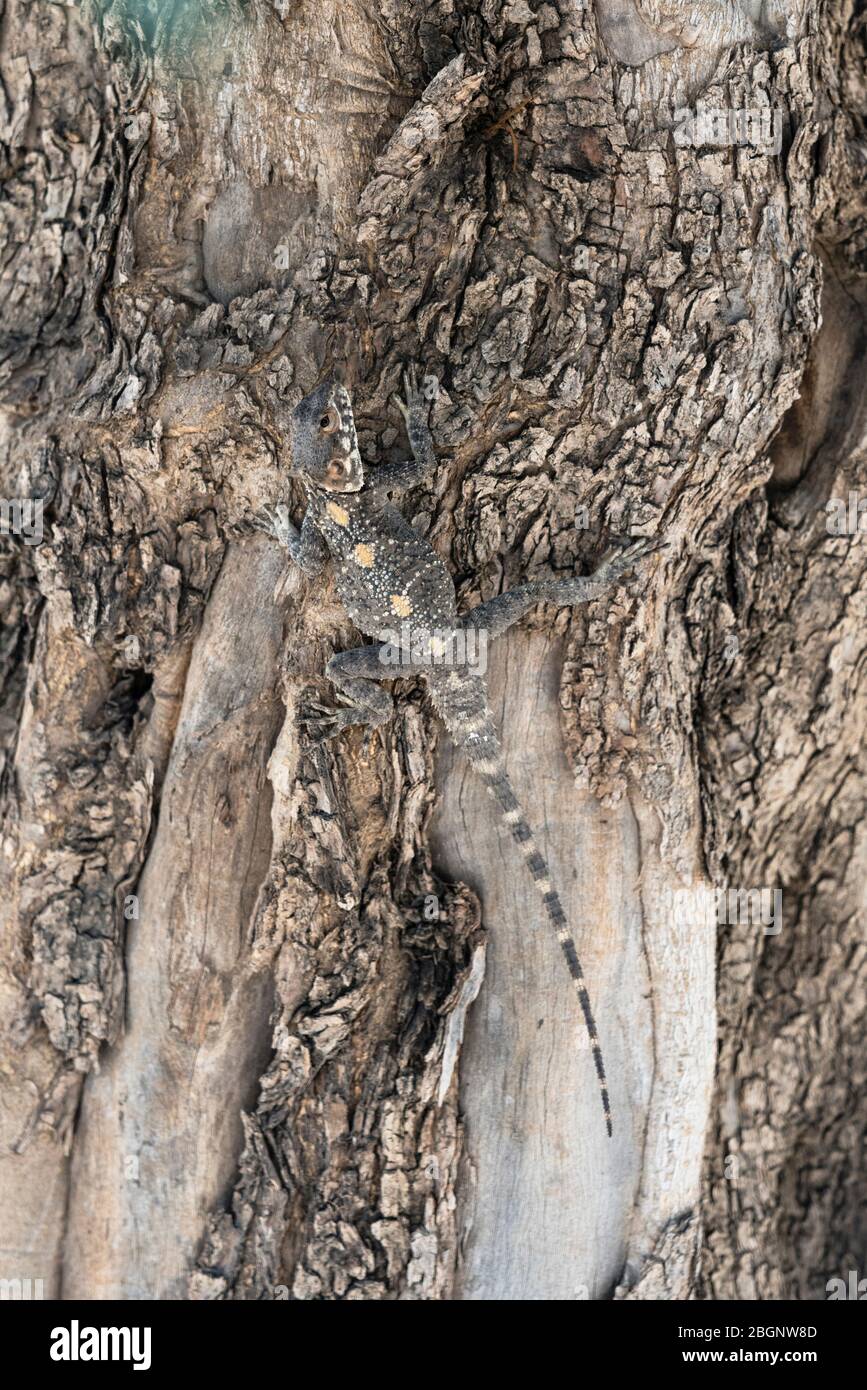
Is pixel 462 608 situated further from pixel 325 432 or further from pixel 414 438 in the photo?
pixel 325 432

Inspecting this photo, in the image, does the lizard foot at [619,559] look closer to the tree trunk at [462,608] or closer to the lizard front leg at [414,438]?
the tree trunk at [462,608]

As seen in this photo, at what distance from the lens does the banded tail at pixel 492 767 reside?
14.5 ft

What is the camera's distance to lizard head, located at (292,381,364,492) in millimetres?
4098

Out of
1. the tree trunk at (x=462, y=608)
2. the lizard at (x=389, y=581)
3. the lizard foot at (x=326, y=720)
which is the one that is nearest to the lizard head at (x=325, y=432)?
the lizard at (x=389, y=581)

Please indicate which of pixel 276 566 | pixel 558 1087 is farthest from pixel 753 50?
pixel 558 1087

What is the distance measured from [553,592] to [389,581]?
0.68 meters

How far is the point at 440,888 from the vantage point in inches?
188

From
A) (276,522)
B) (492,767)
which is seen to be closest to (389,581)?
(276,522)

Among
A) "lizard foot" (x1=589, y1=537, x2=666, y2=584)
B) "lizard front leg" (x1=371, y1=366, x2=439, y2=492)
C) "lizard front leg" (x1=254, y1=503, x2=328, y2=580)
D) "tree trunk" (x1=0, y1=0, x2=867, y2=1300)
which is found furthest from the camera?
"lizard foot" (x1=589, y1=537, x2=666, y2=584)

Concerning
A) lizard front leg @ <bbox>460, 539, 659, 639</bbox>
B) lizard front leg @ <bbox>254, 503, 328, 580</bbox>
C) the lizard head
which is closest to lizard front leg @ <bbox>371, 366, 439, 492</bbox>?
the lizard head

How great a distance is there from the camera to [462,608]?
4.56m

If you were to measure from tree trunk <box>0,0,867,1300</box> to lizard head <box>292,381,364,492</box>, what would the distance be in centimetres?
14

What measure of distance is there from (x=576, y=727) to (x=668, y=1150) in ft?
6.67

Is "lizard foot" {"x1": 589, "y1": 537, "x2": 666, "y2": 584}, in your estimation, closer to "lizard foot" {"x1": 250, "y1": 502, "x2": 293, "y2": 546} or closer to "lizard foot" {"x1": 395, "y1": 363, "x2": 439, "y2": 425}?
"lizard foot" {"x1": 395, "y1": 363, "x2": 439, "y2": 425}
